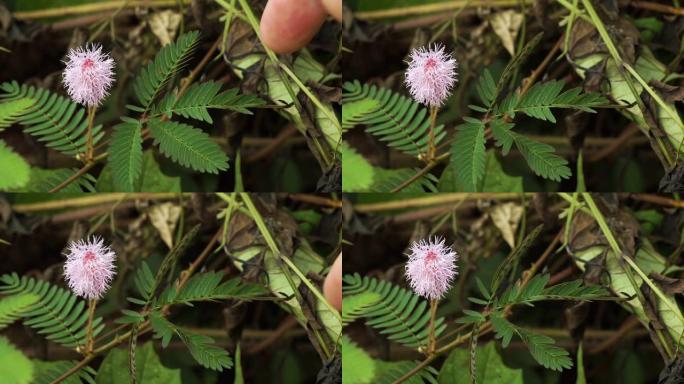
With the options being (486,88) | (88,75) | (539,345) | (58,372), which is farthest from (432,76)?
(58,372)

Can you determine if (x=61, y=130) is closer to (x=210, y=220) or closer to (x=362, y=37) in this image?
(x=210, y=220)

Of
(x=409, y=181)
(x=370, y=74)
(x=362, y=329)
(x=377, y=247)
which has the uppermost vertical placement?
(x=370, y=74)

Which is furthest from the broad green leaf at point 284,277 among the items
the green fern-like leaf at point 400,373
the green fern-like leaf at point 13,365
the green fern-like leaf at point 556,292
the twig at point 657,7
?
the twig at point 657,7

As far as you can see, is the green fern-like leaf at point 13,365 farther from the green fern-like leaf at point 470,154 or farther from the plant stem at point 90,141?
the green fern-like leaf at point 470,154

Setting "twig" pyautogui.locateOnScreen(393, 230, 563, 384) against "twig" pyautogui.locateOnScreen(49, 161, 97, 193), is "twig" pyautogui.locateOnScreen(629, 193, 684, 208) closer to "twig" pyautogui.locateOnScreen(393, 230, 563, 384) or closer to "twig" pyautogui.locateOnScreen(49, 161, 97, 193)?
"twig" pyautogui.locateOnScreen(393, 230, 563, 384)

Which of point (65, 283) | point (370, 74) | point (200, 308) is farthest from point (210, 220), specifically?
point (370, 74)
